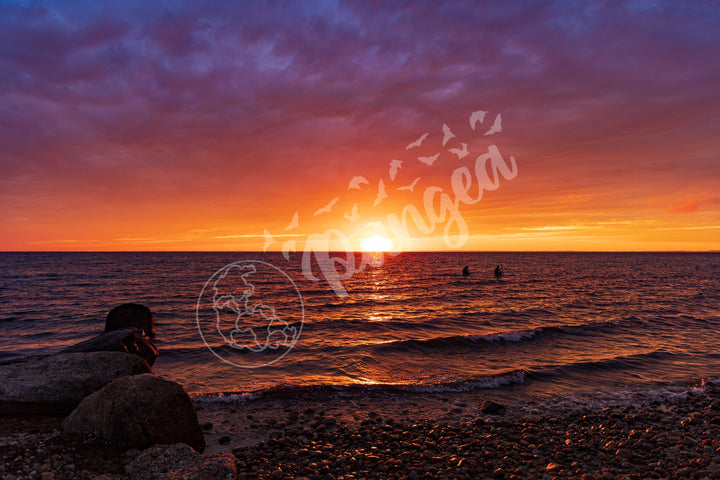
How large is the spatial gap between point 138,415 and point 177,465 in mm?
1702

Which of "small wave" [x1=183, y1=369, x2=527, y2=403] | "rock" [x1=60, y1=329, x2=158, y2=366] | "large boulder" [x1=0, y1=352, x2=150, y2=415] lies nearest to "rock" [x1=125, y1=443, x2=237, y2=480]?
"large boulder" [x1=0, y1=352, x2=150, y2=415]

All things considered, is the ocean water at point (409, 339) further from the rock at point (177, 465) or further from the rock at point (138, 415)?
the rock at point (177, 465)

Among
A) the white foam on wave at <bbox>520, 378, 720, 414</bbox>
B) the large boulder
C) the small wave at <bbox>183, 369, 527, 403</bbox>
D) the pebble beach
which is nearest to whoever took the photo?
the pebble beach

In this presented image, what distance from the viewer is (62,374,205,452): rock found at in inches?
299

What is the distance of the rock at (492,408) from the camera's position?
1119 centimetres

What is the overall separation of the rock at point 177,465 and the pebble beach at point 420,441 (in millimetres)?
402

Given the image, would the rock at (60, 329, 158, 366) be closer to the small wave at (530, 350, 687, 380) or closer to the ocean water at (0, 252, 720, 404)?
the ocean water at (0, 252, 720, 404)

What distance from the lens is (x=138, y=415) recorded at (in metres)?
7.67

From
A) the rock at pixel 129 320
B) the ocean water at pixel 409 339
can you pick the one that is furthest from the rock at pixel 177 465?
the rock at pixel 129 320

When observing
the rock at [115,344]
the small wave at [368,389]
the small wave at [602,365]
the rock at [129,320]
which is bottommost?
the small wave at [602,365]

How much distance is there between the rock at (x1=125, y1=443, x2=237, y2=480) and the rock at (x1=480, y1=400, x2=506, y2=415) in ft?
26.0

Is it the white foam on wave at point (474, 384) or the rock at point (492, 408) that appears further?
the white foam on wave at point (474, 384)

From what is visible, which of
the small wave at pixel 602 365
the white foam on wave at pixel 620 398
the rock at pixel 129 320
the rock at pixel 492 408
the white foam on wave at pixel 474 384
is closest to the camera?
the rock at pixel 492 408

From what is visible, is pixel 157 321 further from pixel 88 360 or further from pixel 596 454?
pixel 596 454
